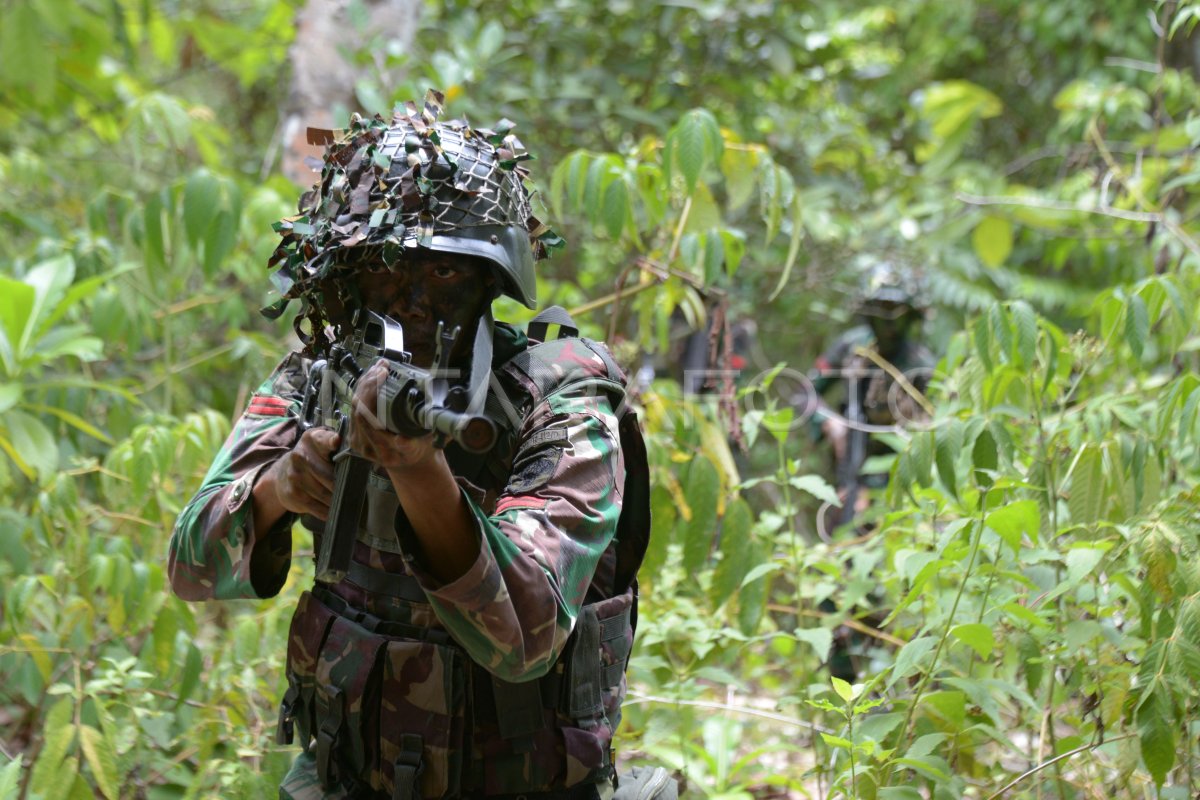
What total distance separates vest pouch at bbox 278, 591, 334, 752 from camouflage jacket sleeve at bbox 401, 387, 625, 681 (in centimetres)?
41

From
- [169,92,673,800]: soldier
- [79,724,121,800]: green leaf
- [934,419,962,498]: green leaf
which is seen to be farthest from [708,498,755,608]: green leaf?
[79,724,121,800]: green leaf

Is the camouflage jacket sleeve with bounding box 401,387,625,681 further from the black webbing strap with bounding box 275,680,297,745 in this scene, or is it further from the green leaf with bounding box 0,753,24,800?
the green leaf with bounding box 0,753,24,800

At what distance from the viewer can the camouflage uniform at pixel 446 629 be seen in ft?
5.21

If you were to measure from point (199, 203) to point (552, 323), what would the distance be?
140 centimetres

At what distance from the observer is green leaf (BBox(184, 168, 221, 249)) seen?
2.86 metres

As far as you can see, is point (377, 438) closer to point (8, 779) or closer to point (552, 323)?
point (552, 323)

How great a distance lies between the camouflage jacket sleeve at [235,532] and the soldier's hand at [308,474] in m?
0.11

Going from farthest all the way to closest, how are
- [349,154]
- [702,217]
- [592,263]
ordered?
[592,263], [702,217], [349,154]

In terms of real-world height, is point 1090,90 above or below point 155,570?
above

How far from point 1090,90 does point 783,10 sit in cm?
192

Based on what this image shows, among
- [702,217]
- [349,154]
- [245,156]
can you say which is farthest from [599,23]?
[349,154]

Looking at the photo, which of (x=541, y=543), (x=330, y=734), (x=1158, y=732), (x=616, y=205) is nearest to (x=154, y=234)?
(x=616, y=205)

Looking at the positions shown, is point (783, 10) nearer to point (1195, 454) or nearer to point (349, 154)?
point (1195, 454)

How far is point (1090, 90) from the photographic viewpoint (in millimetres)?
6113
